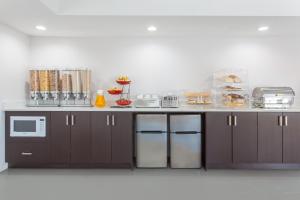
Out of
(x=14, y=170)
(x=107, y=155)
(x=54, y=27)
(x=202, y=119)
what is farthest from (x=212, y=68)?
(x=14, y=170)

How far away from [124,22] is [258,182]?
2.77 metres

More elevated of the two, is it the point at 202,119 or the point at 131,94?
the point at 131,94

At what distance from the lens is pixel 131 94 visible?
439cm

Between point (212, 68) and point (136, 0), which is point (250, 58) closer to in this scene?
point (212, 68)

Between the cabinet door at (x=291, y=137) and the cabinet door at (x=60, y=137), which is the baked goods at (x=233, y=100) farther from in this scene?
the cabinet door at (x=60, y=137)

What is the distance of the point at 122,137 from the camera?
12.2 feet

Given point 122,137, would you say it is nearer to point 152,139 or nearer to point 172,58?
point 152,139

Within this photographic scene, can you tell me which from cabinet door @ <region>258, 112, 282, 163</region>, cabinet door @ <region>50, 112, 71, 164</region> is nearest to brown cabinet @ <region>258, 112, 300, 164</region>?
cabinet door @ <region>258, 112, 282, 163</region>

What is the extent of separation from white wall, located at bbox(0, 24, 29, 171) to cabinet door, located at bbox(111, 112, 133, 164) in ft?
5.28

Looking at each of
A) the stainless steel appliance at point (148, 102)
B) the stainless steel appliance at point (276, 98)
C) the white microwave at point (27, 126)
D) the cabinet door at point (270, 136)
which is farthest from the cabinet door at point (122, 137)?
the stainless steel appliance at point (276, 98)

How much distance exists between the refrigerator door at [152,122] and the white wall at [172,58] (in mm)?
771

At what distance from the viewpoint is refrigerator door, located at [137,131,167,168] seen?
3727 mm

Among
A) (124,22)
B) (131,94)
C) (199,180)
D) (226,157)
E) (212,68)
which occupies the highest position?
(124,22)

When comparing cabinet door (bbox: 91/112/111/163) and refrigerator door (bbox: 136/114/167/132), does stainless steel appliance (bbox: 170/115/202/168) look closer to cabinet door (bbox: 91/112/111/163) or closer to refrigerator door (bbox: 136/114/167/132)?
refrigerator door (bbox: 136/114/167/132)
